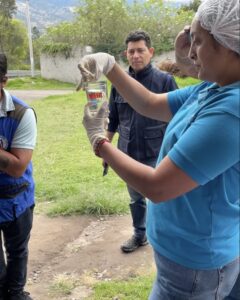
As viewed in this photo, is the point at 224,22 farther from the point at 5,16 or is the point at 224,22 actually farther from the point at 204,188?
the point at 5,16

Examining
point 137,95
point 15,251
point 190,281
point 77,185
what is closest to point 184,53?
point 137,95

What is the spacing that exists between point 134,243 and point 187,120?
8.28 ft

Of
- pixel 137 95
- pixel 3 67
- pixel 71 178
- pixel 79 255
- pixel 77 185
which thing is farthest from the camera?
pixel 71 178

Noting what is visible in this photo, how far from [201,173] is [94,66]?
0.84 meters

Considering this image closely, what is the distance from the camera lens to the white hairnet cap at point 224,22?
1315 millimetres

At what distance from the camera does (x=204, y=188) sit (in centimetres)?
146

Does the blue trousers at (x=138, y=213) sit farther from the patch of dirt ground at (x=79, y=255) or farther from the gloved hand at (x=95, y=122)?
the gloved hand at (x=95, y=122)

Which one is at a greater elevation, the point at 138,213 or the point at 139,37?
the point at 139,37

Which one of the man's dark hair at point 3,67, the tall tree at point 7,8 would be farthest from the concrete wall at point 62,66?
the man's dark hair at point 3,67

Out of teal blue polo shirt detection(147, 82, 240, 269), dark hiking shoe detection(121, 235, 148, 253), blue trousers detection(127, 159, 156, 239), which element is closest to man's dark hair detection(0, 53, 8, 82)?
teal blue polo shirt detection(147, 82, 240, 269)

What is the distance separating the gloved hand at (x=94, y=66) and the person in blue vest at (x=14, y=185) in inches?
28.1

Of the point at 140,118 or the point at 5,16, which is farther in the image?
the point at 5,16

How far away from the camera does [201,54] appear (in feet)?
4.56

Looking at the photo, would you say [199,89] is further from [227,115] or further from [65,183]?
[65,183]
